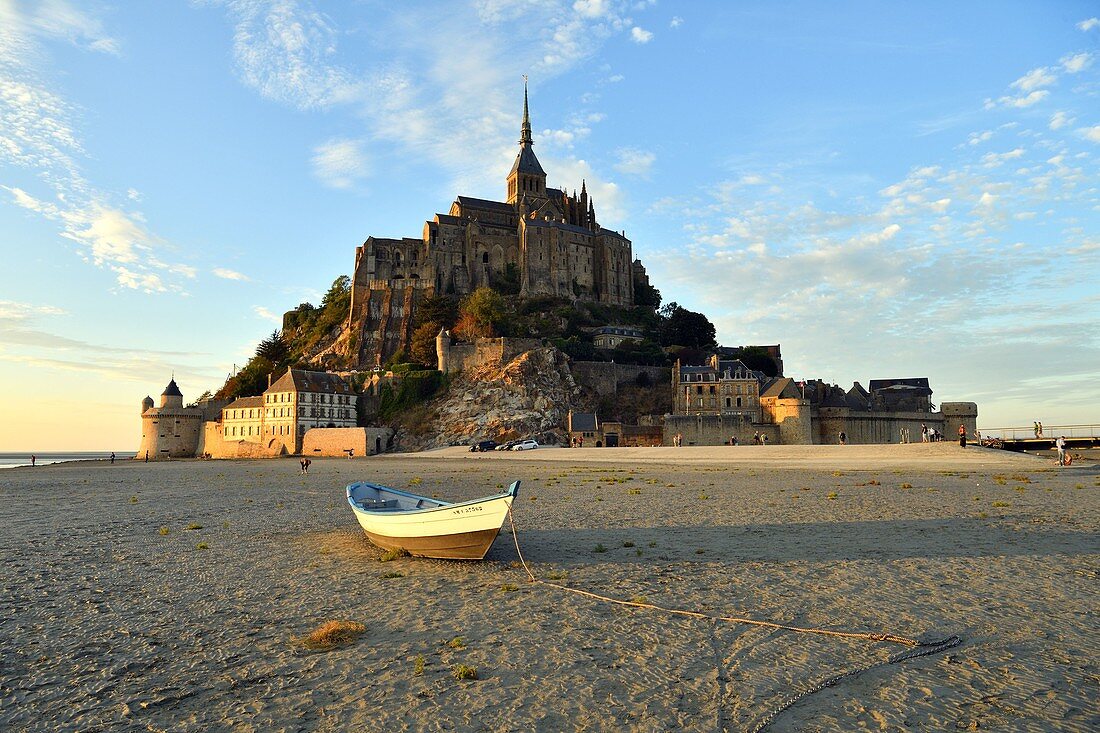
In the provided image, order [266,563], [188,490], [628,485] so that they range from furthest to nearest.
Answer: [188,490] → [628,485] → [266,563]

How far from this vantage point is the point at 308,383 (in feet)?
257

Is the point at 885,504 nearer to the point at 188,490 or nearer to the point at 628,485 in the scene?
the point at 628,485

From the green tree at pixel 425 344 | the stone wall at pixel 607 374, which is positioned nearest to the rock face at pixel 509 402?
the stone wall at pixel 607 374

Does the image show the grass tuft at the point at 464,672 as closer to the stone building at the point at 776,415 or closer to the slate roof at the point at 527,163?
the stone building at the point at 776,415

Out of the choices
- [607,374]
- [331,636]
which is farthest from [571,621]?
[607,374]

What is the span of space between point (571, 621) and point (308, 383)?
240 feet

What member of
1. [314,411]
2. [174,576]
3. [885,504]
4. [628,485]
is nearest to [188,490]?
[628,485]

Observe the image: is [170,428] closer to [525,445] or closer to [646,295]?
[525,445]

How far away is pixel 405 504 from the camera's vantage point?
1808cm

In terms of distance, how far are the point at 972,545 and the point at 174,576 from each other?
16207mm

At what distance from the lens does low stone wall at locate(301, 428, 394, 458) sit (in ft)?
239

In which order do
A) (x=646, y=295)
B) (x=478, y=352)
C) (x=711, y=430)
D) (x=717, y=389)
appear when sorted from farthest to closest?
(x=646, y=295)
(x=478, y=352)
(x=717, y=389)
(x=711, y=430)

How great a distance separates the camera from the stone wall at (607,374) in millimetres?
85606

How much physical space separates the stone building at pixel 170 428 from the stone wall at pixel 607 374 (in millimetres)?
47104
